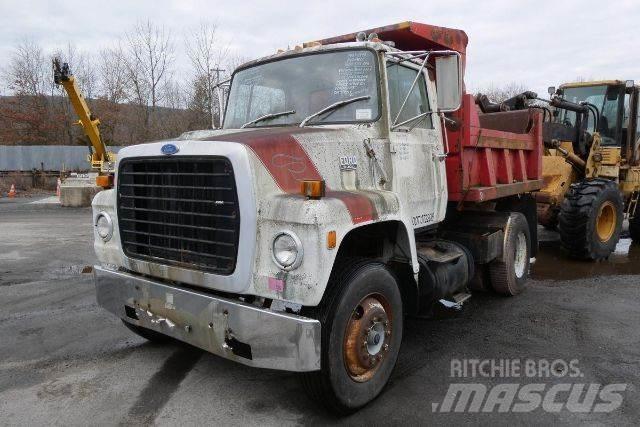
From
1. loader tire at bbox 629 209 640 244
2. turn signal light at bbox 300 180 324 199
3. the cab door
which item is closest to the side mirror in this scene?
the cab door

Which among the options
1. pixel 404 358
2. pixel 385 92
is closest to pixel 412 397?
pixel 404 358

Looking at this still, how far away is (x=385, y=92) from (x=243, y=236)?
175cm

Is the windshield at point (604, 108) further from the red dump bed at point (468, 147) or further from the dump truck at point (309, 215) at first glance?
the dump truck at point (309, 215)

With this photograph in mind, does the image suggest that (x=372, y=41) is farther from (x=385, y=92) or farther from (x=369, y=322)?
(x=369, y=322)

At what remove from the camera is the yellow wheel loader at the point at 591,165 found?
7645 millimetres

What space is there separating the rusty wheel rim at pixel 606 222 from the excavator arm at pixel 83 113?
11.9 m

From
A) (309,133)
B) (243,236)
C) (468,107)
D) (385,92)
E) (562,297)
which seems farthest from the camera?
(562,297)

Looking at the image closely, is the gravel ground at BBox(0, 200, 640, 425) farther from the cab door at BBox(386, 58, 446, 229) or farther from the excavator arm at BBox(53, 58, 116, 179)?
the excavator arm at BBox(53, 58, 116, 179)

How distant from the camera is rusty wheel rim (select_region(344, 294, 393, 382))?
10.7 ft

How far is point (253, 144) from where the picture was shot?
305 cm

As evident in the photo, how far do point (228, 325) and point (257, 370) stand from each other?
117cm

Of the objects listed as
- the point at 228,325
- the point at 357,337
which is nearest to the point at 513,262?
the point at 357,337

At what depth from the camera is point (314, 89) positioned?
13.3 feet

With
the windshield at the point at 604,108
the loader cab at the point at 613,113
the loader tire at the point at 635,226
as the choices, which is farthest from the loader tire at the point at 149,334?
the loader tire at the point at 635,226
